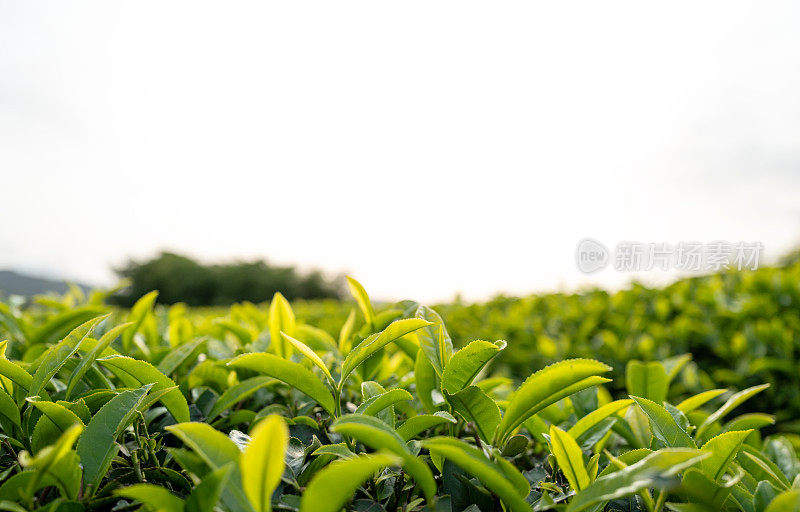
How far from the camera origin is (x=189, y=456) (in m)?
0.84

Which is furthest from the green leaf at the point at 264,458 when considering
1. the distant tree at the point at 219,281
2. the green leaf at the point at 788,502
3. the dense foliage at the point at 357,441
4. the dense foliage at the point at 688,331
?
the distant tree at the point at 219,281

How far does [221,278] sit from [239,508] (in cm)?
3360

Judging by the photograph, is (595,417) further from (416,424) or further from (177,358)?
(177,358)

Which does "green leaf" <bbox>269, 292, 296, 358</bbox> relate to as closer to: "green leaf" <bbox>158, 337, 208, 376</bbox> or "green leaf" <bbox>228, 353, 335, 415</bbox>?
"green leaf" <bbox>158, 337, 208, 376</bbox>

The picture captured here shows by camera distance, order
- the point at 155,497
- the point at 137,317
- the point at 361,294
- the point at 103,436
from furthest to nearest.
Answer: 1. the point at 137,317
2. the point at 361,294
3. the point at 103,436
4. the point at 155,497

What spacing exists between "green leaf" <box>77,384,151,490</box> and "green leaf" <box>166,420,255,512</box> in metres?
0.19

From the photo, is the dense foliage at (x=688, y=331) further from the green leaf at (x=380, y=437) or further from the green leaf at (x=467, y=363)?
the green leaf at (x=380, y=437)

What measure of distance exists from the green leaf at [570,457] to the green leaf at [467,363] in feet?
0.54

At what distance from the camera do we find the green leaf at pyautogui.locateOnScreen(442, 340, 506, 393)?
0.96 meters

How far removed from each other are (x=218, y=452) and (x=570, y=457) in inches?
23.1

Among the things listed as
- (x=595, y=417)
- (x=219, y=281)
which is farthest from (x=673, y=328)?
(x=219, y=281)

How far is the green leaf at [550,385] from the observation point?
94 centimetres

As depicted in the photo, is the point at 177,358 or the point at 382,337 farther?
the point at 177,358

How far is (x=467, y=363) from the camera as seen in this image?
99cm
